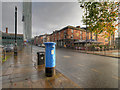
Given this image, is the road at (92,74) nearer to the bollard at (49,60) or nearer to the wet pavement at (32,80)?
the wet pavement at (32,80)

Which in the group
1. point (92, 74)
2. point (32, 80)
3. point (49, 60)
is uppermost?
point (49, 60)

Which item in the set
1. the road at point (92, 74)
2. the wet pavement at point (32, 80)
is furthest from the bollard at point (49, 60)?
the road at point (92, 74)

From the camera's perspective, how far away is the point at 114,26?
16.7 ft

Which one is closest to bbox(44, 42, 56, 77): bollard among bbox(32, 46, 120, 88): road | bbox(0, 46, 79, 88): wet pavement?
bbox(0, 46, 79, 88): wet pavement

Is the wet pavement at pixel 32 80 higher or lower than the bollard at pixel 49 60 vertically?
lower

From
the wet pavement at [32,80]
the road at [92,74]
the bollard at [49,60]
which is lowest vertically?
the road at [92,74]

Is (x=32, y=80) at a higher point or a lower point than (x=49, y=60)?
lower

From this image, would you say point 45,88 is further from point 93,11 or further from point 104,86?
point 93,11

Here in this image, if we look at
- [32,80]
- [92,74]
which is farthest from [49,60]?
[92,74]

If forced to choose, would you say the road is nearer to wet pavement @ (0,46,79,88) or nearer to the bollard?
wet pavement @ (0,46,79,88)

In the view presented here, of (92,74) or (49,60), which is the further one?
(92,74)

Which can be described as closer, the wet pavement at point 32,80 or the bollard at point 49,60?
the wet pavement at point 32,80

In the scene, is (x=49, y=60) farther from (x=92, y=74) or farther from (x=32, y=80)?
(x=92, y=74)

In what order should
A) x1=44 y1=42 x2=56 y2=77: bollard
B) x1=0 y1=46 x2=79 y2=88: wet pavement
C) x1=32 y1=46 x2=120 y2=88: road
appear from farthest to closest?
x1=44 y1=42 x2=56 y2=77: bollard < x1=32 y1=46 x2=120 y2=88: road < x1=0 y1=46 x2=79 y2=88: wet pavement
